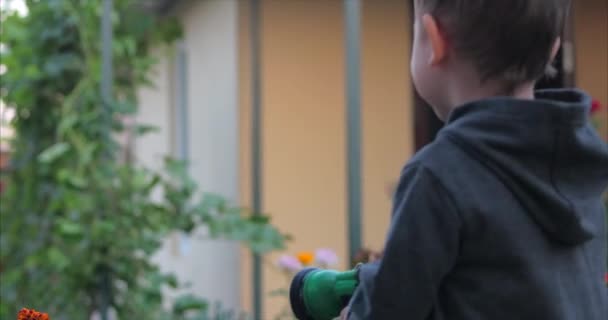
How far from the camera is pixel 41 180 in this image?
13.9 feet

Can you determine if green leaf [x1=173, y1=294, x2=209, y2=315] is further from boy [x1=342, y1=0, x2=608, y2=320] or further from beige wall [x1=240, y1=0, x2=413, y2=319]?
boy [x1=342, y1=0, x2=608, y2=320]

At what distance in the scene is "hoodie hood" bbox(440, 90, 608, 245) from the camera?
114 cm

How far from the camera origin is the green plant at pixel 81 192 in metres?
3.77

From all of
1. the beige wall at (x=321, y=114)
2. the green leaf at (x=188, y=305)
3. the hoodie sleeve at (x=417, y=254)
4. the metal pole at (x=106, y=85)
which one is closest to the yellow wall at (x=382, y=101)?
the beige wall at (x=321, y=114)

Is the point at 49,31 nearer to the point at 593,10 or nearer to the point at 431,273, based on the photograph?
the point at 593,10

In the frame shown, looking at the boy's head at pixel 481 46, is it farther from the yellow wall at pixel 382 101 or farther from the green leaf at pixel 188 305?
the yellow wall at pixel 382 101

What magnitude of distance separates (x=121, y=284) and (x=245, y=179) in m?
1.69

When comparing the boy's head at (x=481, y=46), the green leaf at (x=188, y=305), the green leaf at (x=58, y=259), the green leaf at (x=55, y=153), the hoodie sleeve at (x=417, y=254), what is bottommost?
the green leaf at (x=188, y=305)

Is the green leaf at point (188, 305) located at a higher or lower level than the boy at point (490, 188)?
lower

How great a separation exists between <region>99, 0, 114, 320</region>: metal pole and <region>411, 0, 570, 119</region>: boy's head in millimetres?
2821

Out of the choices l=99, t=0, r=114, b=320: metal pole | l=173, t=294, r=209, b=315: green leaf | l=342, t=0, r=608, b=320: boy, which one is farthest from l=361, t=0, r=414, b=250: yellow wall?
l=342, t=0, r=608, b=320: boy

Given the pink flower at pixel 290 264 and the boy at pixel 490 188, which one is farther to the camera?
the pink flower at pixel 290 264

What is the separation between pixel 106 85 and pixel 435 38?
2975 millimetres

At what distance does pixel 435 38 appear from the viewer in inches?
46.5
